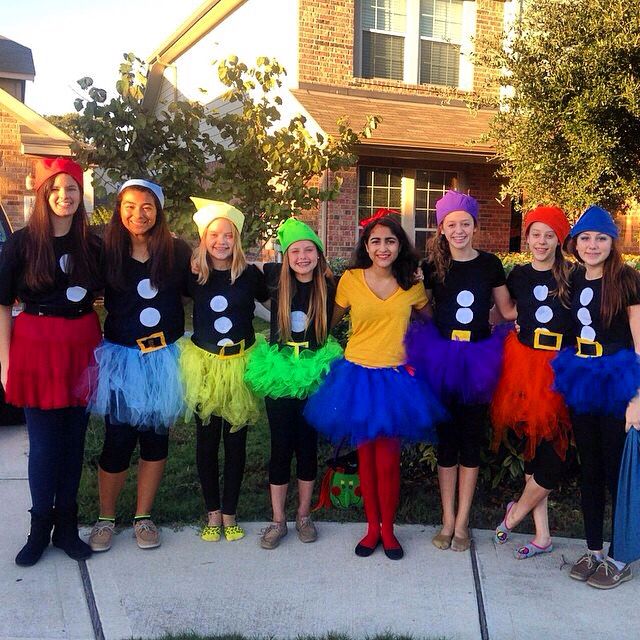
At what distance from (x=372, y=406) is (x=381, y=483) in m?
0.50

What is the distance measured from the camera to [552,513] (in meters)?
4.16

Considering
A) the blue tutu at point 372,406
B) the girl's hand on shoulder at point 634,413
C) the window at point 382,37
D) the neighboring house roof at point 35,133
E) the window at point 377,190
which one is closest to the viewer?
the girl's hand on shoulder at point 634,413

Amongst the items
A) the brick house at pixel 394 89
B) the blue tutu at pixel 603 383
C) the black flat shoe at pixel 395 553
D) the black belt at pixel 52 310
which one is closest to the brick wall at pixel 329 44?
the brick house at pixel 394 89

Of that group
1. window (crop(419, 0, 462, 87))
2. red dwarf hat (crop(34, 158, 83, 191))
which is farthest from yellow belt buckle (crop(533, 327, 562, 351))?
window (crop(419, 0, 462, 87))

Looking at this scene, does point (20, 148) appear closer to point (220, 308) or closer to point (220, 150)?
point (220, 150)

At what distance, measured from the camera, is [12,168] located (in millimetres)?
13336

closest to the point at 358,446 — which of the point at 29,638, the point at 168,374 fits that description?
the point at 168,374

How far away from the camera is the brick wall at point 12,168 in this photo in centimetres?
1313

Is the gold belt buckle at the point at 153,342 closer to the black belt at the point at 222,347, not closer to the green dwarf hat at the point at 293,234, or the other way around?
the black belt at the point at 222,347

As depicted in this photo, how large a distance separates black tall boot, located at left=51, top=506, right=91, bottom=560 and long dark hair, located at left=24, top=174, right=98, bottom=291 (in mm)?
1191

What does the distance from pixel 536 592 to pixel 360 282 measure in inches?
69.5

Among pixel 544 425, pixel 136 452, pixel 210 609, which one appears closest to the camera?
pixel 210 609

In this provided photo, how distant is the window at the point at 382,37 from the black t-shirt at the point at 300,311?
8.82 meters

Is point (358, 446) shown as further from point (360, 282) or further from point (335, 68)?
point (335, 68)
